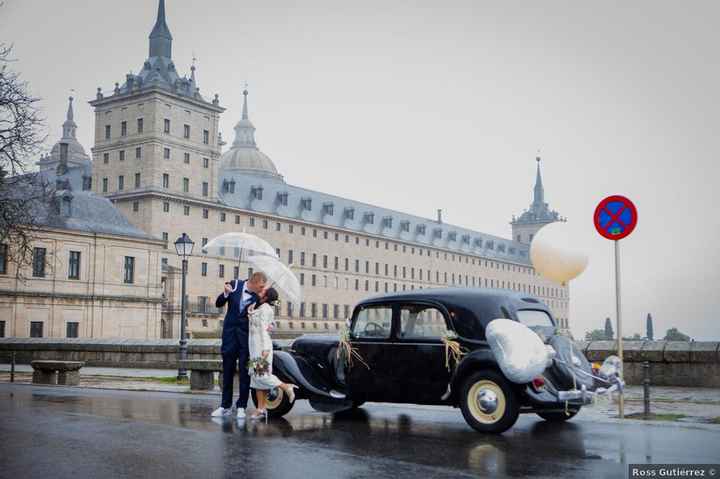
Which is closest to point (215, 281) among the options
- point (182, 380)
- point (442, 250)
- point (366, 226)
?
point (366, 226)

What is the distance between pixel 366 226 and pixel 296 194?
16.8m

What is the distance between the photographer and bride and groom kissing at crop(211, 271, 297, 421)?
37.0 feet

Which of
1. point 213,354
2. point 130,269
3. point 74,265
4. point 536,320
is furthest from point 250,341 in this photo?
point 130,269

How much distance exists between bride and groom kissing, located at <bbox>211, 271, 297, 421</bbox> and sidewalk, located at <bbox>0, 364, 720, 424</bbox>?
15.2 ft

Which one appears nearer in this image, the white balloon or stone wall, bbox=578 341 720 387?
the white balloon

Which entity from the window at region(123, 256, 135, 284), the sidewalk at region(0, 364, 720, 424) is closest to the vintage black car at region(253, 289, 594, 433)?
the sidewalk at region(0, 364, 720, 424)

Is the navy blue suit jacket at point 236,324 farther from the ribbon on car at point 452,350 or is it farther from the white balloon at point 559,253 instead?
the white balloon at point 559,253

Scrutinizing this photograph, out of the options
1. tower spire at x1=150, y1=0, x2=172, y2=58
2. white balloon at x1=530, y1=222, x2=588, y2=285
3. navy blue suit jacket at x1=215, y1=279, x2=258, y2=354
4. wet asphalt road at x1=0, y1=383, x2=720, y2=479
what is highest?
tower spire at x1=150, y1=0, x2=172, y2=58

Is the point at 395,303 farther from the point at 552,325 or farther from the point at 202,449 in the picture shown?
the point at 202,449

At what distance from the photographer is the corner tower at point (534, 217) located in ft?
578

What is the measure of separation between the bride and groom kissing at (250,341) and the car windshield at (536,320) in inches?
133

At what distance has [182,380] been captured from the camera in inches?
840

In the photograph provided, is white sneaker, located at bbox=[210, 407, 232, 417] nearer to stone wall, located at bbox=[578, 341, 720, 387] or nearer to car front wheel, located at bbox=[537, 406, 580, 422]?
car front wheel, located at bbox=[537, 406, 580, 422]

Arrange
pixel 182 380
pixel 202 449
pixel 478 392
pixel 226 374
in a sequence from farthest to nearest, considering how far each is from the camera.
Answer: pixel 182 380 → pixel 226 374 → pixel 478 392 → pixel 202 449
